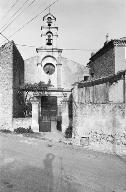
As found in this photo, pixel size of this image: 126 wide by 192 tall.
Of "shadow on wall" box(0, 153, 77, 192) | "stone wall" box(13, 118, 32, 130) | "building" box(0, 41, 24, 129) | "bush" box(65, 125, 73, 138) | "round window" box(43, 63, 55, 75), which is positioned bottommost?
"shadow on wall" box(0, 153, 77, 192)

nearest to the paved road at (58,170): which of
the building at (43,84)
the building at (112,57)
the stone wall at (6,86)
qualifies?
the building at (43,84)

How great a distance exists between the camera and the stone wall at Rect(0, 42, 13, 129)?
64.7ft

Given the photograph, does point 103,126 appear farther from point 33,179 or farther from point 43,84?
point 43,84

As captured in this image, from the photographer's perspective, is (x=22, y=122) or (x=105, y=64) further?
(x=105, y=64)

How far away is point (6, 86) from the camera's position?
2011cm

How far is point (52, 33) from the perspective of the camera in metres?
30.8

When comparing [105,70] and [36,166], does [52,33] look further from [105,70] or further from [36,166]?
[36,166]

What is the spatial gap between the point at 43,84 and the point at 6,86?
9.24 m

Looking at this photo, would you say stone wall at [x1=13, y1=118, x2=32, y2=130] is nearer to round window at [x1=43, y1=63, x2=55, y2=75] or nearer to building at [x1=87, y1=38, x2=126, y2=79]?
building at [x1=87, y1=38, x2=126, y2=79]

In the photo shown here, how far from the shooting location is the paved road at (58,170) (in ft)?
26.1

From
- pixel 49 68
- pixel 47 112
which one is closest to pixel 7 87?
pixel 47 112

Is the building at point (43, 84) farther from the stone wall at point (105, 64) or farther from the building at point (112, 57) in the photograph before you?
the building at point (112, 57)

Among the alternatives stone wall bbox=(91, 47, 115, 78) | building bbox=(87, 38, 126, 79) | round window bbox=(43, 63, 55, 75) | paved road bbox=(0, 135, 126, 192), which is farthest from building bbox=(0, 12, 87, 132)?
paved road bbox=(0, 135, 126, 192)

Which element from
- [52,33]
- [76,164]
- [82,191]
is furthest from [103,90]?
[52,33]
